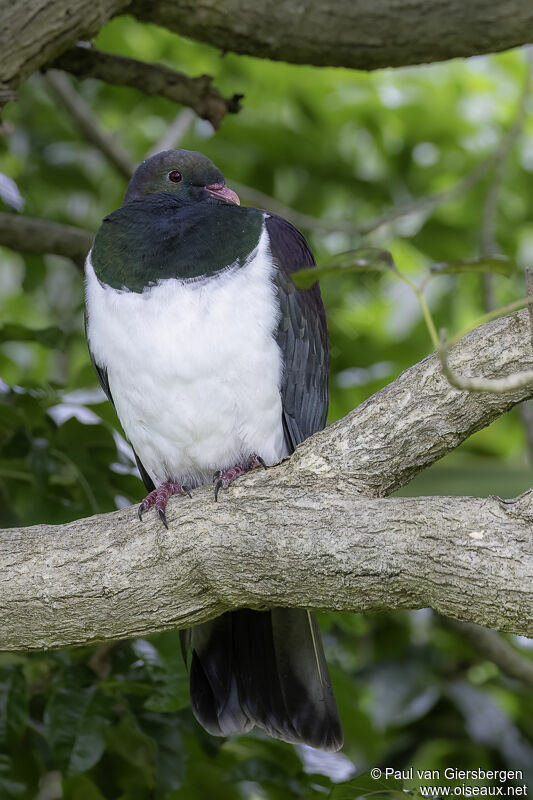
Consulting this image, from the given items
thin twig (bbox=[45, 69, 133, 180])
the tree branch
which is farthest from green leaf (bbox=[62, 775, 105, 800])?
thin twig (bbox=[45, 69, 133, 180])

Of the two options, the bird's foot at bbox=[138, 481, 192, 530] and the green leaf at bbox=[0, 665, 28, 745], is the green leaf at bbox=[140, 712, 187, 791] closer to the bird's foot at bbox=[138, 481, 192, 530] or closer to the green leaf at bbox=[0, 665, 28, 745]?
the green leaf at bbox=[0, 665, 28, 745]

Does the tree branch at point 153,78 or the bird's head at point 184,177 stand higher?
the tree branch at point 153,78

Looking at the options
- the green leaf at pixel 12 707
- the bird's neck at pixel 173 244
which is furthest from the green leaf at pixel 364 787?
the bird's neck at pixel 173 244

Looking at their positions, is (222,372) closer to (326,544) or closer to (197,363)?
(197,363)

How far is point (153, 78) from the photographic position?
11.1 ft

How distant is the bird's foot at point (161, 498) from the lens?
2410 mm

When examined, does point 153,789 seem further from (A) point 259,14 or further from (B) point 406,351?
(A) point 259,14

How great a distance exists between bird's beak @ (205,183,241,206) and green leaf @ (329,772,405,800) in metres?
1.62

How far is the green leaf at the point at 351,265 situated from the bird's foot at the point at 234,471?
972 mm

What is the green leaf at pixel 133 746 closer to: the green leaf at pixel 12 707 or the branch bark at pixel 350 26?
the green leaf at pixel 12 707

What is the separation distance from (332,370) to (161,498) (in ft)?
4.11

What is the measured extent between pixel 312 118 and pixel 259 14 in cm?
131

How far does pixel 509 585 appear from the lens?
188 cm

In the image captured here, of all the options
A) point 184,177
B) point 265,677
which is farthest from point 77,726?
point 184,177
